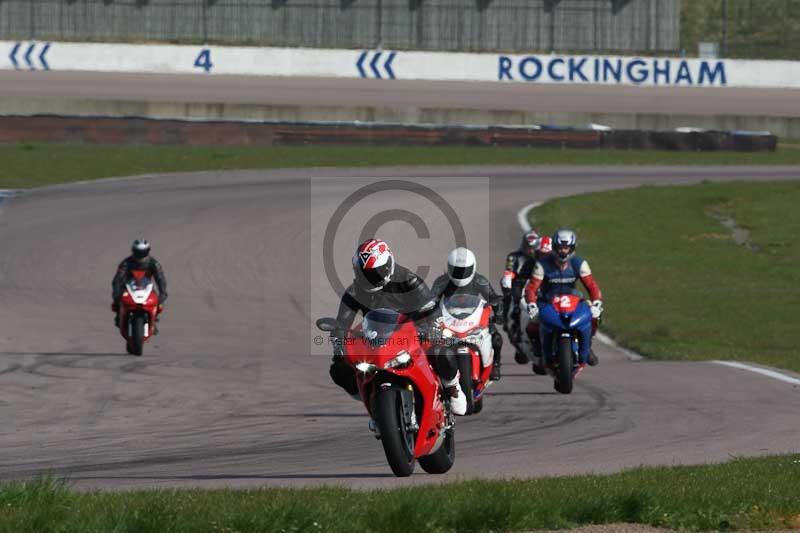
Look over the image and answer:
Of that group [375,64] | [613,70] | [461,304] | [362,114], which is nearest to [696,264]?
[461,304]

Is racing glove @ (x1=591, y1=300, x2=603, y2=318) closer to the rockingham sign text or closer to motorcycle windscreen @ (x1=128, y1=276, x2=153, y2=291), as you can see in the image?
motorcycle windscreen @ (x1=128, y1=276, x2=153, y2=291)

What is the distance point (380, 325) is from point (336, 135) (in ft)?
110

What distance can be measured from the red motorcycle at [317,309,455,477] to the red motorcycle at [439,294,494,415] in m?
3.08

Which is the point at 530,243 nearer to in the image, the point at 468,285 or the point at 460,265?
the point at 468,285

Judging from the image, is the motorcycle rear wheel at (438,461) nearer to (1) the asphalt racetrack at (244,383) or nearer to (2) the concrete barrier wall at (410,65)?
(1) the asphalt racetrack at (244,383)

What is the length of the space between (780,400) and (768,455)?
11.1 ft

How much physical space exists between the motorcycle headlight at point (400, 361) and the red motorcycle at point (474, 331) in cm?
333

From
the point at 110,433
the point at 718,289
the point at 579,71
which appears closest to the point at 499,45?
the point at 579,71

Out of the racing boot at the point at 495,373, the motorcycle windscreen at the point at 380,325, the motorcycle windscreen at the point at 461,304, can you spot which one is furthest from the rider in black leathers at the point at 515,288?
the motorcycle windscreen at the point at 380,325

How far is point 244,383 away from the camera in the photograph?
1509 centimetres

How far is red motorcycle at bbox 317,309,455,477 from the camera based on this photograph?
8.93 meters

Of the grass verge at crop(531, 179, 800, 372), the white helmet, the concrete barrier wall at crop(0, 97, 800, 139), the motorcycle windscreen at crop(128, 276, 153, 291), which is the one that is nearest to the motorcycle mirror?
the white helmet

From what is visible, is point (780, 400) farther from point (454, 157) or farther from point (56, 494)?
point (454, 157)

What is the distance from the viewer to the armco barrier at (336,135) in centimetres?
4066
